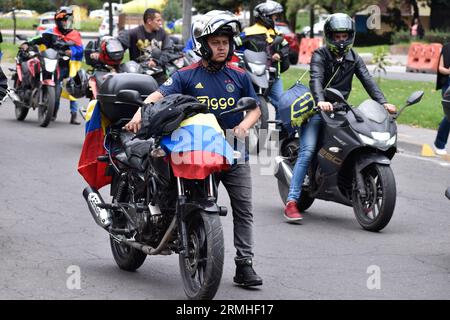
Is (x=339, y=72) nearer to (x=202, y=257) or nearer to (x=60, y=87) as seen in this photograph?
(x=202, y=257)

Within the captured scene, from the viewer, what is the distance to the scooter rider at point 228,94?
722 cm

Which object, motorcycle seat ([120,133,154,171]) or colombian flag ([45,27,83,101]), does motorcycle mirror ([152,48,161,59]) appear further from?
motorcycle seat ([120,133,154,171])

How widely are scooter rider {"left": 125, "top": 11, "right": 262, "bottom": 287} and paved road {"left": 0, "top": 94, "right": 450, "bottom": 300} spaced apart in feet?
0.91

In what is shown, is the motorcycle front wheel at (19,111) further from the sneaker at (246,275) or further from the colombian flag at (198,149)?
the colombian flag at (198,149)

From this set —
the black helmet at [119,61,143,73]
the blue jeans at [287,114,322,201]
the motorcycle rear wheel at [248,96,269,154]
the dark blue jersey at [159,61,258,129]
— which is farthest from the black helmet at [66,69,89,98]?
the dark blue jersey at [159,61,258,129]

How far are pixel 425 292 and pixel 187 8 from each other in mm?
21456

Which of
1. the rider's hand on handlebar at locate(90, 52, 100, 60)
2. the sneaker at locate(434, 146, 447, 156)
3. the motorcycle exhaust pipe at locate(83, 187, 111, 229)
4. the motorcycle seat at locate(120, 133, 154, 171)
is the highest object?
the motorcycle seat at locate(120, 133, 154, 171)

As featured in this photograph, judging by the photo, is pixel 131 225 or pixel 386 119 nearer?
pixel 131 225

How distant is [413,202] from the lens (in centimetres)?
1129

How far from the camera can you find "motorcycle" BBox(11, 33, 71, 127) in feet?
54.4

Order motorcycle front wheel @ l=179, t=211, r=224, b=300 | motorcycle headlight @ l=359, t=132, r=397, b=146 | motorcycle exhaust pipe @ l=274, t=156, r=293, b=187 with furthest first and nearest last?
1. motorcycle exhaust pipe @ l=274, t=156, r=293, b=187
2. motorcycle headlight @ l=359, t=132, r=397, b=146
3. motorcycle front wheel @ l=179, t=211, r=224, b=300
